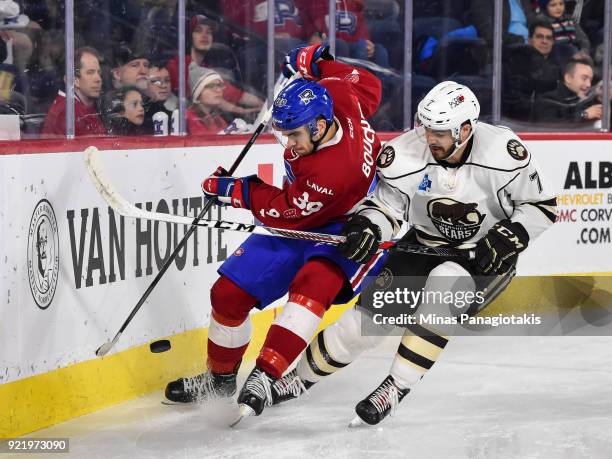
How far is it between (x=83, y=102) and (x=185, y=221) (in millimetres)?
752

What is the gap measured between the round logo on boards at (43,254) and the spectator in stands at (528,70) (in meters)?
3.02

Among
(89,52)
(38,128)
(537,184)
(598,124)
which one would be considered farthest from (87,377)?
(598,124)

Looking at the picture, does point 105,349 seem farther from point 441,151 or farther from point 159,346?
point 441,151

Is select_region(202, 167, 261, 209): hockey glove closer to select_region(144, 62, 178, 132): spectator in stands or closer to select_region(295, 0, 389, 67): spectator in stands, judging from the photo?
select_region(144, 62, 178, 132): spectator in stands

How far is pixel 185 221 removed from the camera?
3.93m

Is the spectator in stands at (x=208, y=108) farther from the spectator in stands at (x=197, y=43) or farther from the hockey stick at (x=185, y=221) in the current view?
the hockey stick at (x=185, y=221)

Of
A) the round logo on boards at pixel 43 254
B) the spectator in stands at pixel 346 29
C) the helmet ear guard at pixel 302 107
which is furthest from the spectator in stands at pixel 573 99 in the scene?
the round logo on boards at pixel 43 254

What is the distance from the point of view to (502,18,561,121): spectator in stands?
622 cm

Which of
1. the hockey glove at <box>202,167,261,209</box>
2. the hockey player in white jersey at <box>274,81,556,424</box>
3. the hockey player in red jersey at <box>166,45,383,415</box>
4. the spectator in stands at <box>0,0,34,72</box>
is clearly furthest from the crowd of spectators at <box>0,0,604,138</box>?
the hockey player in white jersey at <box>274,81,556,424</box>

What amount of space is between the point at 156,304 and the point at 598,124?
2.80 metres

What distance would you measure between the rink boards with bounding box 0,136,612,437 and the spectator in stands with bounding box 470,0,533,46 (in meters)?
1.51

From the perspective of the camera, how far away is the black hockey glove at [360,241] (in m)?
3.77

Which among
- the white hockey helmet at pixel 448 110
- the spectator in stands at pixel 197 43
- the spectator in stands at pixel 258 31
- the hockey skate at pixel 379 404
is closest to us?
the white hockey helmet at pixel 448 110

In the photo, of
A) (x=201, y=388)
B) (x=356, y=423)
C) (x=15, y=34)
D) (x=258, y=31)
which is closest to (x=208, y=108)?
(x=258, y=31)
